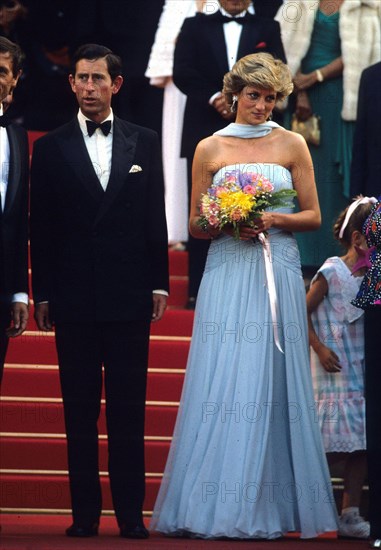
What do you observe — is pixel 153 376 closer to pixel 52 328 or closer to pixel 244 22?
pixel 52 328

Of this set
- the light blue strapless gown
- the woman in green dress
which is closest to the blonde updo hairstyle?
the light blue strapless gown

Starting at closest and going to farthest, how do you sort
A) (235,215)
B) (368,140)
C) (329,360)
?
(235,215) < (329,360) < (368,140)

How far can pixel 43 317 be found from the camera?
7082 millimetres

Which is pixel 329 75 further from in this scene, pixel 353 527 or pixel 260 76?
pixel 353 527

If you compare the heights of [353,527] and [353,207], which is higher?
[353,207]

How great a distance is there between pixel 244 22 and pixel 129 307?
9.02 ft

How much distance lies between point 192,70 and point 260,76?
6.30ft

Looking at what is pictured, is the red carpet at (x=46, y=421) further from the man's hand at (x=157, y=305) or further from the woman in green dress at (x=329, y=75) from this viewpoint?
the woman in green dress at (x=329, y=75)

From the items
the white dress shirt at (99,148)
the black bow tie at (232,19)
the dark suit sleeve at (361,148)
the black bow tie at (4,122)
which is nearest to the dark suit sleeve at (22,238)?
the black bow tie at (4,122)

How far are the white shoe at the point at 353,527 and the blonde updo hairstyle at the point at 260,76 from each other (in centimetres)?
208

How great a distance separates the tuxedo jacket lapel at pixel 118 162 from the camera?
23.1 ft

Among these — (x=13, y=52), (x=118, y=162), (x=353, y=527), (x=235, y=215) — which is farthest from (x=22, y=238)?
(x=353, y=527)

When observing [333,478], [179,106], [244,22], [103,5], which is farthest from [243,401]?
[103,5]

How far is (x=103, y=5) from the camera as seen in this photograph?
10898 mm
